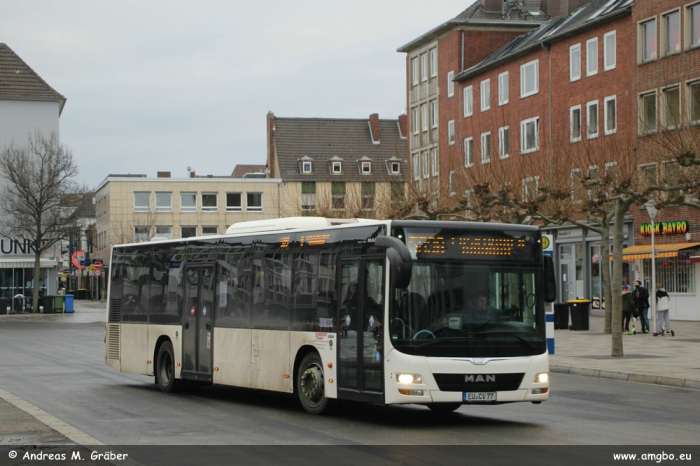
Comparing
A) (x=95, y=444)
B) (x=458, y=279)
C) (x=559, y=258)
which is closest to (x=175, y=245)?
(x=458, y=279)

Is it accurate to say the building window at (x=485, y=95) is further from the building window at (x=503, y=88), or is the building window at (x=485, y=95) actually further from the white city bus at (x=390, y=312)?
the white city bus at (x=390, y=312)

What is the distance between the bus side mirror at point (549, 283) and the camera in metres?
13.9

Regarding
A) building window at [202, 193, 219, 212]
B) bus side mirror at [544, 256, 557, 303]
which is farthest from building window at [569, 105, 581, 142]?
building window at [202, 193, 219, 212]

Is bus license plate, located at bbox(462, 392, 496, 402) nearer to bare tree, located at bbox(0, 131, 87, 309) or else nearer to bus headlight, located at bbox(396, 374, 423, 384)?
bus headlight, located at bbox(396, 374, 423, 384)

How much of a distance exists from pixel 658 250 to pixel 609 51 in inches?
438

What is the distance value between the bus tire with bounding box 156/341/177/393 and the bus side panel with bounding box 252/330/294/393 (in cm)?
310

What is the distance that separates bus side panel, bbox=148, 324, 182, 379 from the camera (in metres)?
18.7

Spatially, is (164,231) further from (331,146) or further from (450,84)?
(450,84)

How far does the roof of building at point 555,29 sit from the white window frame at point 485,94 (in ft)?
2.58

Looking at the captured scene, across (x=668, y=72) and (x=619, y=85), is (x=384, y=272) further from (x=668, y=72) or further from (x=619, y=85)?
(x=619, y=85)

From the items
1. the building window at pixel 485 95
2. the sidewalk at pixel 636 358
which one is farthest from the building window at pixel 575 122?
the sidewalk at pixel 636 358

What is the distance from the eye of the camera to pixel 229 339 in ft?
55.9

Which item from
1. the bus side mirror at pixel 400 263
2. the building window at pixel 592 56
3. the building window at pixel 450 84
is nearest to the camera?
the bus side mirror at pixel 400 263

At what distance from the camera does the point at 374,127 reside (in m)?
109
